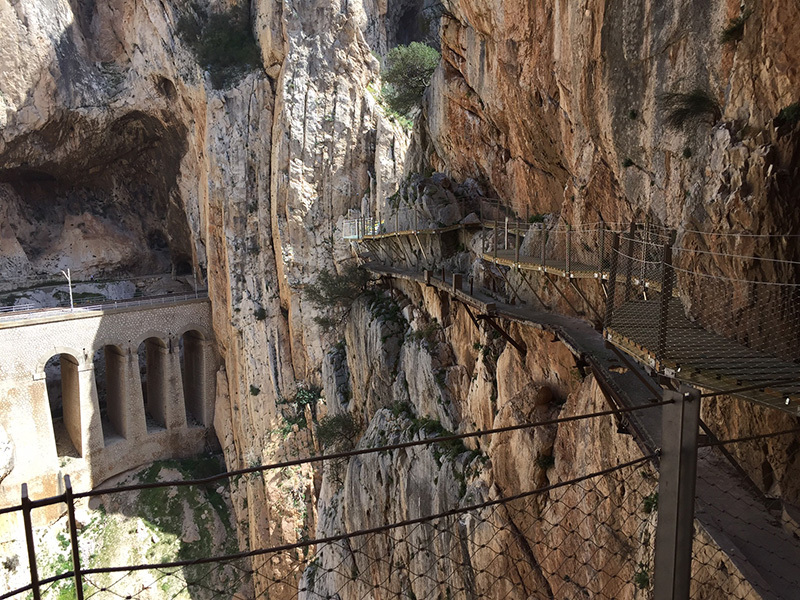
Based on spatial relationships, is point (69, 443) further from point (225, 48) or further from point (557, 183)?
point (557, 183)

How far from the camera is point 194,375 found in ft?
107

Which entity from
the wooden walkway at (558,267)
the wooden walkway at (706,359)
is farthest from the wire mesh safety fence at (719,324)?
the wooden walkway at (558,267)

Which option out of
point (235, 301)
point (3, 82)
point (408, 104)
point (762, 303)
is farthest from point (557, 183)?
point (3, 82)

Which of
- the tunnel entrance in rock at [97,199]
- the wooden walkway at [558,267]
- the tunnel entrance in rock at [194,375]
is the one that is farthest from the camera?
the tunnel entrance in rock at [97,199]

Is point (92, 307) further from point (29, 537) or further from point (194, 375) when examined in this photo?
point (29, 537)

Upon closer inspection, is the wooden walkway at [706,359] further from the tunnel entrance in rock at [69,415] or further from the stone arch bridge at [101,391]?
the tunnel entrance in rock at [69,415]

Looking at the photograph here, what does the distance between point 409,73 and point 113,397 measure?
74.4 ft

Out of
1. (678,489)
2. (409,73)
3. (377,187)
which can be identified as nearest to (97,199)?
(377,187)

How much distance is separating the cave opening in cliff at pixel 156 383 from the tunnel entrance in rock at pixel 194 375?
1551mm

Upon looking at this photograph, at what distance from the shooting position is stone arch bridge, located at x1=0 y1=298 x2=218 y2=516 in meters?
24.5

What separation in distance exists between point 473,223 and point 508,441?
769cm

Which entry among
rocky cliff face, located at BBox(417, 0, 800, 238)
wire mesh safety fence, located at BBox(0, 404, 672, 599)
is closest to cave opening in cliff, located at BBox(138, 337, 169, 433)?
wire mesh safety fence, located at BBox(0, 404, 672, 599)

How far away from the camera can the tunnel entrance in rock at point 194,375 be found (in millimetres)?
31156

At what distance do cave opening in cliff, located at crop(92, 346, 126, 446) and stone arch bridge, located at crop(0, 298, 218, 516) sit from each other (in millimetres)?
54
